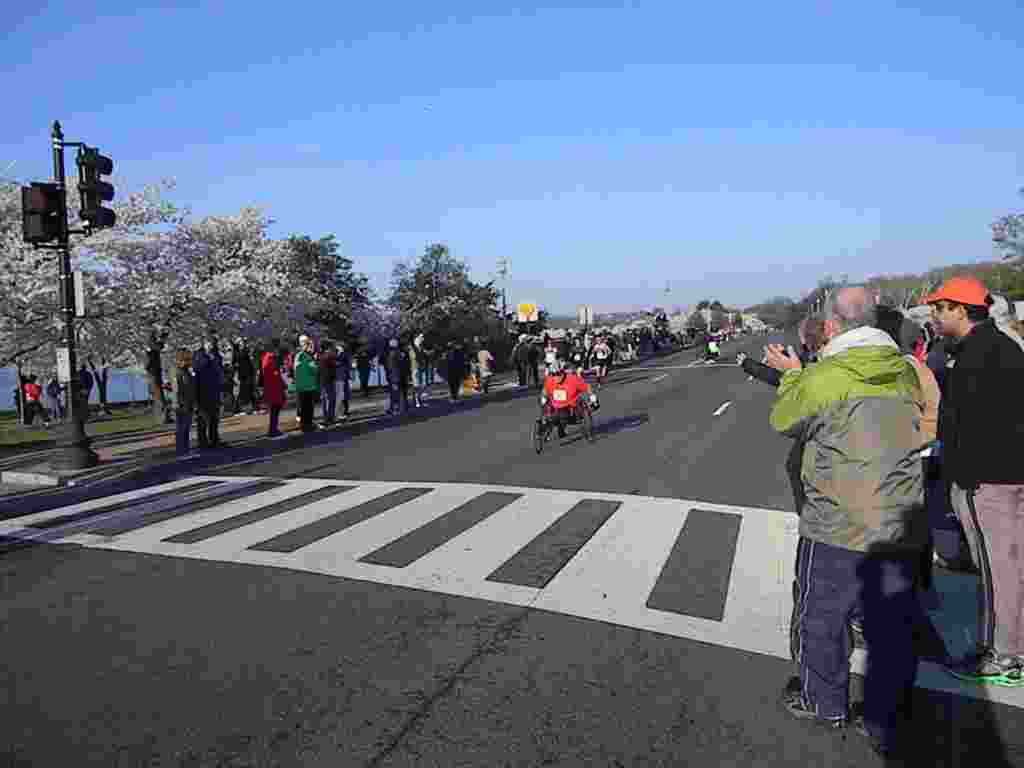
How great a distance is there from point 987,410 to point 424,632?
130 inches

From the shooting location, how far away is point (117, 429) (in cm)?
2044

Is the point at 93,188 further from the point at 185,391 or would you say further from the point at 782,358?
the point at 782,358

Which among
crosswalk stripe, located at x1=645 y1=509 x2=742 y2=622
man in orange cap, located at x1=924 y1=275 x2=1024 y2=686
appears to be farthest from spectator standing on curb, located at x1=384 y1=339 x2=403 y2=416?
man in orange cap, located at x1=924 y1=275 x2=1024 y2=686

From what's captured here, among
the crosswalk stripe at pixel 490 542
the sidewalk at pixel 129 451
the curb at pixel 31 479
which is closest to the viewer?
the crosswalk stripe at pixel 490 542

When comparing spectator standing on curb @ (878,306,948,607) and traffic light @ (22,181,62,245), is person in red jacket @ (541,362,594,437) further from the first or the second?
traffic light @ (22,181,62,245)

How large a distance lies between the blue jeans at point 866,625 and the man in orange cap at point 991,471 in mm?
864

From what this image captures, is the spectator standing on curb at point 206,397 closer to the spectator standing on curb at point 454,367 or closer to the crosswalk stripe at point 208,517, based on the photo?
the crosswalk stripe at point 208,517

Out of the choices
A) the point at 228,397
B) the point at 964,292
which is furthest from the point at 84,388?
the point at 964,292

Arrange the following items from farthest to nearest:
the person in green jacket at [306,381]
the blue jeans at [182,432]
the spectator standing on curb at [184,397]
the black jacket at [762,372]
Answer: the person in green jacket at [306,381] < the blue jeans at [182,432] < the spectator standing on curb at [184,397] < the black jacket at [762,372]

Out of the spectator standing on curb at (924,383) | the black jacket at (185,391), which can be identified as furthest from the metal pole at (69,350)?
the spectator standing on curb at (924,383)

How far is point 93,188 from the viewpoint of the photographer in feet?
38.8

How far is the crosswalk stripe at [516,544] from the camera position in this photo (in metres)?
5.36

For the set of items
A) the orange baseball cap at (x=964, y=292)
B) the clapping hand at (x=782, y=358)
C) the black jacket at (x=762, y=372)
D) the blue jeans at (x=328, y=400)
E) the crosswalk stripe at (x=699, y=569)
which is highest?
the orange baseball cap at (x=964, y=292)

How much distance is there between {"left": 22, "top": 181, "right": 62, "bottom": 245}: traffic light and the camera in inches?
448
